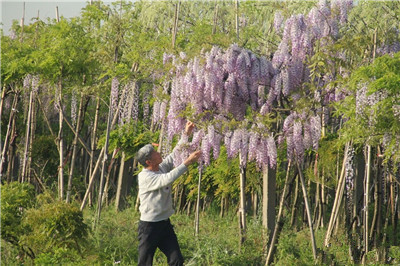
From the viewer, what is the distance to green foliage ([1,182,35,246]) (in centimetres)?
778

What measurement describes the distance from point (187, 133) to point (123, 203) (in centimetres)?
567

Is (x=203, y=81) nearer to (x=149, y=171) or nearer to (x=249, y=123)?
(x=249, y=123)

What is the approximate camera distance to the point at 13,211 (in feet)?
26.3

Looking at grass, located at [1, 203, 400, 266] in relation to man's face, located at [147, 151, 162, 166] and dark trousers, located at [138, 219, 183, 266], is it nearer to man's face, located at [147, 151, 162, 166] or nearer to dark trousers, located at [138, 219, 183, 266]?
dark trousers, located at [138, 219, 183, 266]

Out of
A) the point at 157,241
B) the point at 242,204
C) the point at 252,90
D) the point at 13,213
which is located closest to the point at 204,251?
the point at 242,204

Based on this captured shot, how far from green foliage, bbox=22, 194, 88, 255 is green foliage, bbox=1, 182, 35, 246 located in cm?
25

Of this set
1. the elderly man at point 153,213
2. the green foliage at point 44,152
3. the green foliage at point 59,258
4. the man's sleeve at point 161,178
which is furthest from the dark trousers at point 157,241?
the green foliage at point 44,152

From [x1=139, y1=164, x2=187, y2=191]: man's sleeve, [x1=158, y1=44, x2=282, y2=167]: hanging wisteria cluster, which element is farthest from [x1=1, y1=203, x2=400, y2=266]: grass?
[x1=139, y1=164, x2=187, y2=191]: man's sleeve

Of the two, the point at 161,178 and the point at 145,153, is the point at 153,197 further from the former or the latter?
the point at 145,153

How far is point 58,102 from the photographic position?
10406 mm

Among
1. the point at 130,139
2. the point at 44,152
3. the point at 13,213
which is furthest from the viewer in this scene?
the point at 44,152

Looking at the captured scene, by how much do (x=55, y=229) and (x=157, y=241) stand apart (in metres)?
1.83

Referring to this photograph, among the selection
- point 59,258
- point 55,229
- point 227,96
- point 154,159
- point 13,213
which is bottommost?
point 59,258

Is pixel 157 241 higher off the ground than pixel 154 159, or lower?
lower
